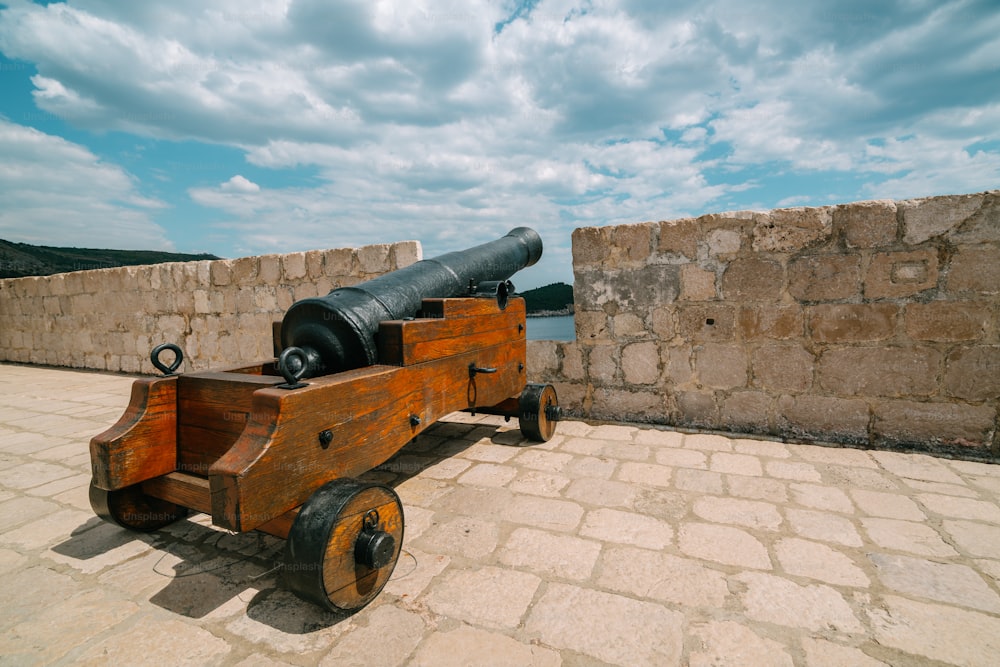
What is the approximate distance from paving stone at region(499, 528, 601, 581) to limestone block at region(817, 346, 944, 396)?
8.45 ft

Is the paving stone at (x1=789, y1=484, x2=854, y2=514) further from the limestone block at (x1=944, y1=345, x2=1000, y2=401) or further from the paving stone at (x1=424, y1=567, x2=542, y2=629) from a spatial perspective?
the paving stone at (x1=424, y1=567, x2=542, y2=629)

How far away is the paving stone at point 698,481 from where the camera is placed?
8.89ft

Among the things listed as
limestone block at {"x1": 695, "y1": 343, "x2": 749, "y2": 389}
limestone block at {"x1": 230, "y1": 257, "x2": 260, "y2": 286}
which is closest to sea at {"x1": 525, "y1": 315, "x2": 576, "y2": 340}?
limestone block at {"x1": 695, "y1": 343, "x2": 749, "y2": 389}

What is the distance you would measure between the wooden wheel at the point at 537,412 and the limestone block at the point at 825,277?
2.03 meters

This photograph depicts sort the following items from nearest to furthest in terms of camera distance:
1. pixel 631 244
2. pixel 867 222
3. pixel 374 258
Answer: pixel 867 222
pixel 631 244
pixel 374 258

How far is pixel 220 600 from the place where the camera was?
5.96ft

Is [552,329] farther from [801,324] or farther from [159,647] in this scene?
[159,647]

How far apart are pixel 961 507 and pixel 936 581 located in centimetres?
95

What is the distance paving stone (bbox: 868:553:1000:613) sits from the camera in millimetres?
1723

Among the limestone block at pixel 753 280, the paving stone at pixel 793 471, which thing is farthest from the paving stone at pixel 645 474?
the limestone block at pixel 753 280

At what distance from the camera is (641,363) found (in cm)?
412

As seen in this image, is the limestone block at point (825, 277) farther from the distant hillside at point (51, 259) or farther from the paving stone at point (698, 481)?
the distant hillside at point (51, 259)

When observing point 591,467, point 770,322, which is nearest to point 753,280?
point 770,322

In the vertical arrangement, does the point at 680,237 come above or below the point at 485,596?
above
